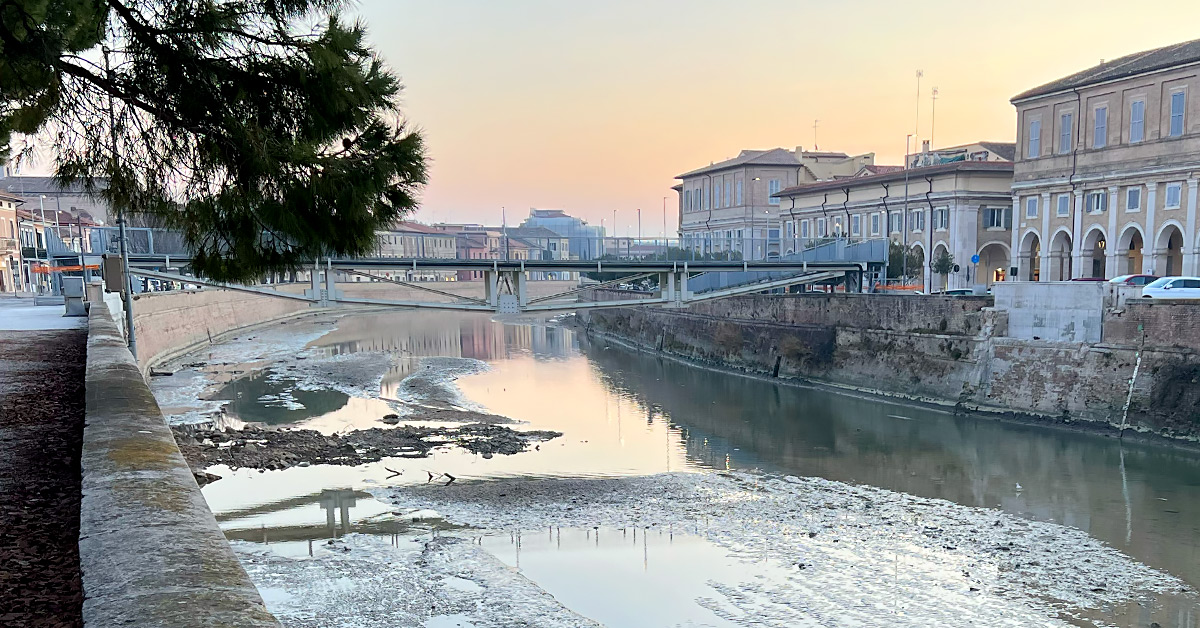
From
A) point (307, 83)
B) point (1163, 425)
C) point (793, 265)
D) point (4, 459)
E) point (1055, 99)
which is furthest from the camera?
point (1055, 99)

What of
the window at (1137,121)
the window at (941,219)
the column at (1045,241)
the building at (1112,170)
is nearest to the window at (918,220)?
the window at (941,219)

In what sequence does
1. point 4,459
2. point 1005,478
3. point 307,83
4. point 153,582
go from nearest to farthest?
point 153,582
point 4,459
point 307,83
point 1005,478

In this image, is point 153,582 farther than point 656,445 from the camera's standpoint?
No

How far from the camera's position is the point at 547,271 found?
33938 millimetres

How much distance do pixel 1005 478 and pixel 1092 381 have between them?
8.11 metres

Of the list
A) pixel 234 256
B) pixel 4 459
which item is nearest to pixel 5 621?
pixel 4 459

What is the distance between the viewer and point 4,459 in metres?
5.80

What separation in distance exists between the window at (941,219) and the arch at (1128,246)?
915cm

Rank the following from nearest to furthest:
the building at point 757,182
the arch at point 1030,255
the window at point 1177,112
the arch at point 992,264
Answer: the window at point 1177,112 → the arch at point 1030,255 → the arch at point 992,264 → the building at point 757,182

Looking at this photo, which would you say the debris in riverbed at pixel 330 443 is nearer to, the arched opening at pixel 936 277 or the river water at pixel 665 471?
the river water at pixel 665 471

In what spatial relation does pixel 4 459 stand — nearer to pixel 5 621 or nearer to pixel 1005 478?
pixel 5 621

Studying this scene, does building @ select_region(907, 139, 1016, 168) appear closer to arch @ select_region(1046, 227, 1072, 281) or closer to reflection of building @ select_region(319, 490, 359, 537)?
arch @ select_region(1046, 227, 1072, 281)

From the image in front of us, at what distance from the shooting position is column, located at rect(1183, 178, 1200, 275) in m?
33.0

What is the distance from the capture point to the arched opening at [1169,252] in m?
34.9
